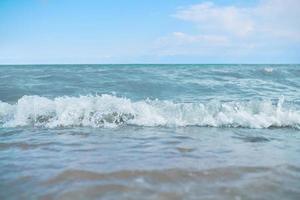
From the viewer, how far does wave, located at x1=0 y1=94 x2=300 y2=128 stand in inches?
293

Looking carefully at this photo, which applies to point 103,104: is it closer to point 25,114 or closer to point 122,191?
point 25,114

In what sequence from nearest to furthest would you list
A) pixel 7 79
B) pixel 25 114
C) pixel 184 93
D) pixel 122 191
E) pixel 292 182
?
pixel 122 191 → pixel 292 182 → pixel 25 114 → pixel 184 93 → pixel 7 79

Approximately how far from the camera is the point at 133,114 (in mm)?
7996

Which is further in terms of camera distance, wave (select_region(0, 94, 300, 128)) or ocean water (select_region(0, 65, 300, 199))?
wave (select_region(0, 94, 300, 128))

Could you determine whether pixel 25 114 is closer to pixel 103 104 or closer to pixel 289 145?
pixel 103 104

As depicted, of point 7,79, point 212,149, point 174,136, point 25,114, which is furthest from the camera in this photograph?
point 7,79

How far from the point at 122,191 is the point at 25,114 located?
5431 millimetres

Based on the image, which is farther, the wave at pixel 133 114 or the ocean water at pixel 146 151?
the wave at pixel 133 114

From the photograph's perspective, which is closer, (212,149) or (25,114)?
(212,149)

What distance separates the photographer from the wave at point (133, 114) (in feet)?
24.4

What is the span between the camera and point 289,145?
5.55m

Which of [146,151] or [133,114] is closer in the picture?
[146,151]

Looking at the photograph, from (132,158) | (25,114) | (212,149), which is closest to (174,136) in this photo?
(212,149)

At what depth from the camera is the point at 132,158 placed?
4.57 metres
